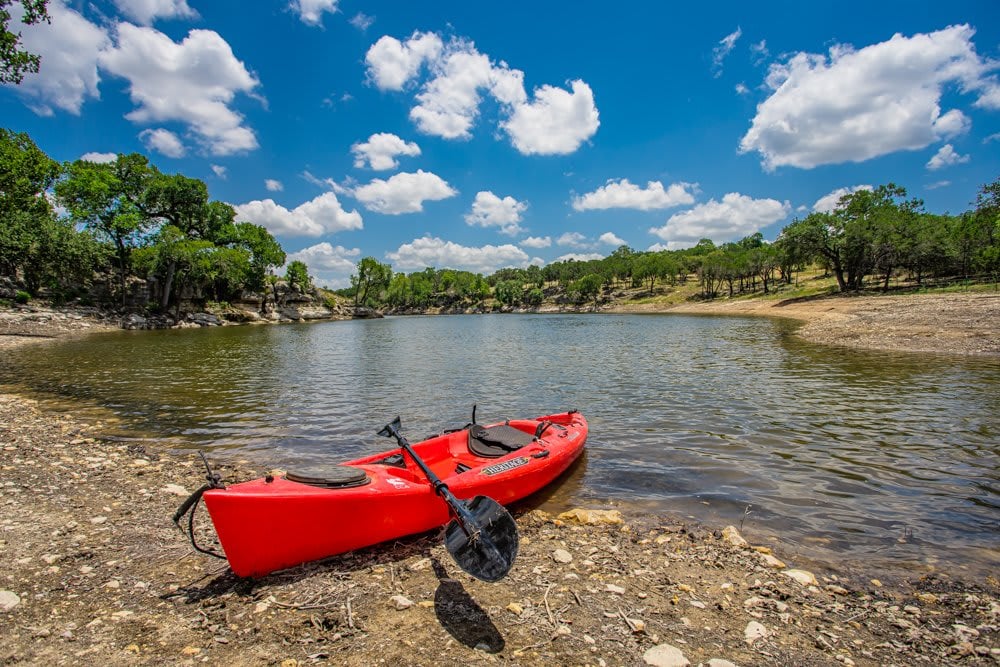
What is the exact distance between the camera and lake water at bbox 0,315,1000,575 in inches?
278

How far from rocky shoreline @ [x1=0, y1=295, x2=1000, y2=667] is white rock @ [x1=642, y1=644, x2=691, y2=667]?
0.6 inches

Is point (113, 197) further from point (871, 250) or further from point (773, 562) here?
point (871, 250)

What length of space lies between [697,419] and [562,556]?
8.77 metres

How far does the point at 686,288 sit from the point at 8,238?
116493 mm

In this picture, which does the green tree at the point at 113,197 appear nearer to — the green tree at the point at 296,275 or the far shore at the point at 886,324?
the far shore at the point at 886,324

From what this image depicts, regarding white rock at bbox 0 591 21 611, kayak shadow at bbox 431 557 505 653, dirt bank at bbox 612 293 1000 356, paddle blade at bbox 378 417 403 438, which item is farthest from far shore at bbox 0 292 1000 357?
white rock at bbox 0 591 21 611

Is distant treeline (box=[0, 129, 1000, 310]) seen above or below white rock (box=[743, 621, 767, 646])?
above

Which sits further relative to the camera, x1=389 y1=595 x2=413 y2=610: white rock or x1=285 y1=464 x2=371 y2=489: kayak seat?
x1=285 y1=464 x2=371 y2=489: kayak seat

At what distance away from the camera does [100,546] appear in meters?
5.37

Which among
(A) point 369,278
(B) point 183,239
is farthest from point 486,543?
(A) point 369,278

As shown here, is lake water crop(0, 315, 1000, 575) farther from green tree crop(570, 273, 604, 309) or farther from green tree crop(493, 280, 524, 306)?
green tree crop(493, 280, 524, 306)

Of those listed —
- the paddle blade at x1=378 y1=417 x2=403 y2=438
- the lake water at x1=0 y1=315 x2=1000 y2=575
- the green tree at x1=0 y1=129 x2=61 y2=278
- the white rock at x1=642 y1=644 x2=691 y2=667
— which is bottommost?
the lake water at x1=0 y1=315 x2=1000 y2=575

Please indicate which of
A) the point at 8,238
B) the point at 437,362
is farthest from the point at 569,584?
the point at 8,238

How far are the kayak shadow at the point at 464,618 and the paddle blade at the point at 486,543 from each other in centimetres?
36
